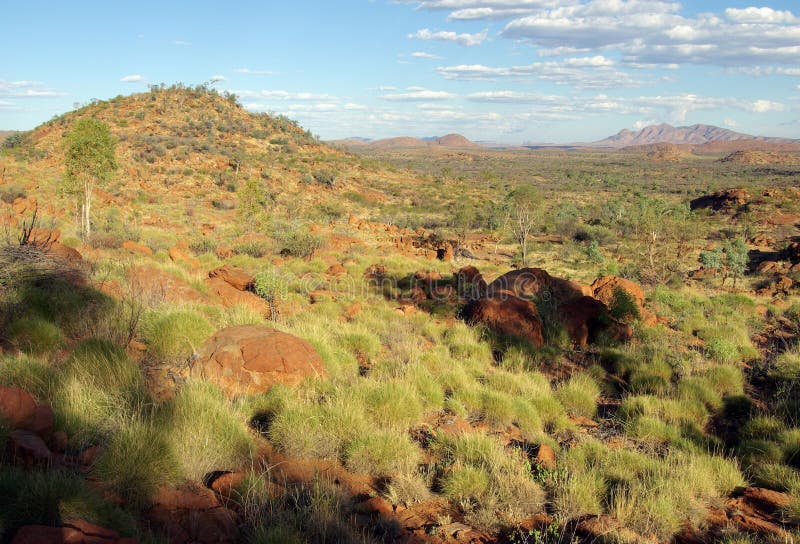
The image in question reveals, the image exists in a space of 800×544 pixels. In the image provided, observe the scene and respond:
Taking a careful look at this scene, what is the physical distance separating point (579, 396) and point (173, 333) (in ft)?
16.5

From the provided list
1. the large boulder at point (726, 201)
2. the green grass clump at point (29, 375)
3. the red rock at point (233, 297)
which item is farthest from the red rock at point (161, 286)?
the large boulder at point (726, 201)

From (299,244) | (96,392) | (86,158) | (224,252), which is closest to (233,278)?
(224,252)

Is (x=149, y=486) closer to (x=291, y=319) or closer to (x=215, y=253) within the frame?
(x=291, y=319)

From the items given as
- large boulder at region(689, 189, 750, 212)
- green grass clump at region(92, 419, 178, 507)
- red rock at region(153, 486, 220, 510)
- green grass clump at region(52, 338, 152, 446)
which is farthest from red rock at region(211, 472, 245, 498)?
large boulder at region(689, 189, 750, 212)

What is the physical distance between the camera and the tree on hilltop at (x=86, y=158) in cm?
1648

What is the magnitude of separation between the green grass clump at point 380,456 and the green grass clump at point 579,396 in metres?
2.84

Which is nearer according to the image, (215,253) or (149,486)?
(149,486)

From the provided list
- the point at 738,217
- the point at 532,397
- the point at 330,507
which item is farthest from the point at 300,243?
the point at 738,217

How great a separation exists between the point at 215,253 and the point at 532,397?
12.9 metres

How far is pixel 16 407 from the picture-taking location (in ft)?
10.1

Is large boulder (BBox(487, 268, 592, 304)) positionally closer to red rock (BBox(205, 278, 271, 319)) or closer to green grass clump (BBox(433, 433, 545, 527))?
red rock (BBox(205, 278, 271, 319))

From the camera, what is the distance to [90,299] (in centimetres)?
626

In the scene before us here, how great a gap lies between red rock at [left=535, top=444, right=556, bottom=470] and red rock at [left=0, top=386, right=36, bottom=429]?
381 centimetres

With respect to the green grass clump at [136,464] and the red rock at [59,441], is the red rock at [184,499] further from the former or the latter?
the red rock at [59,441]
